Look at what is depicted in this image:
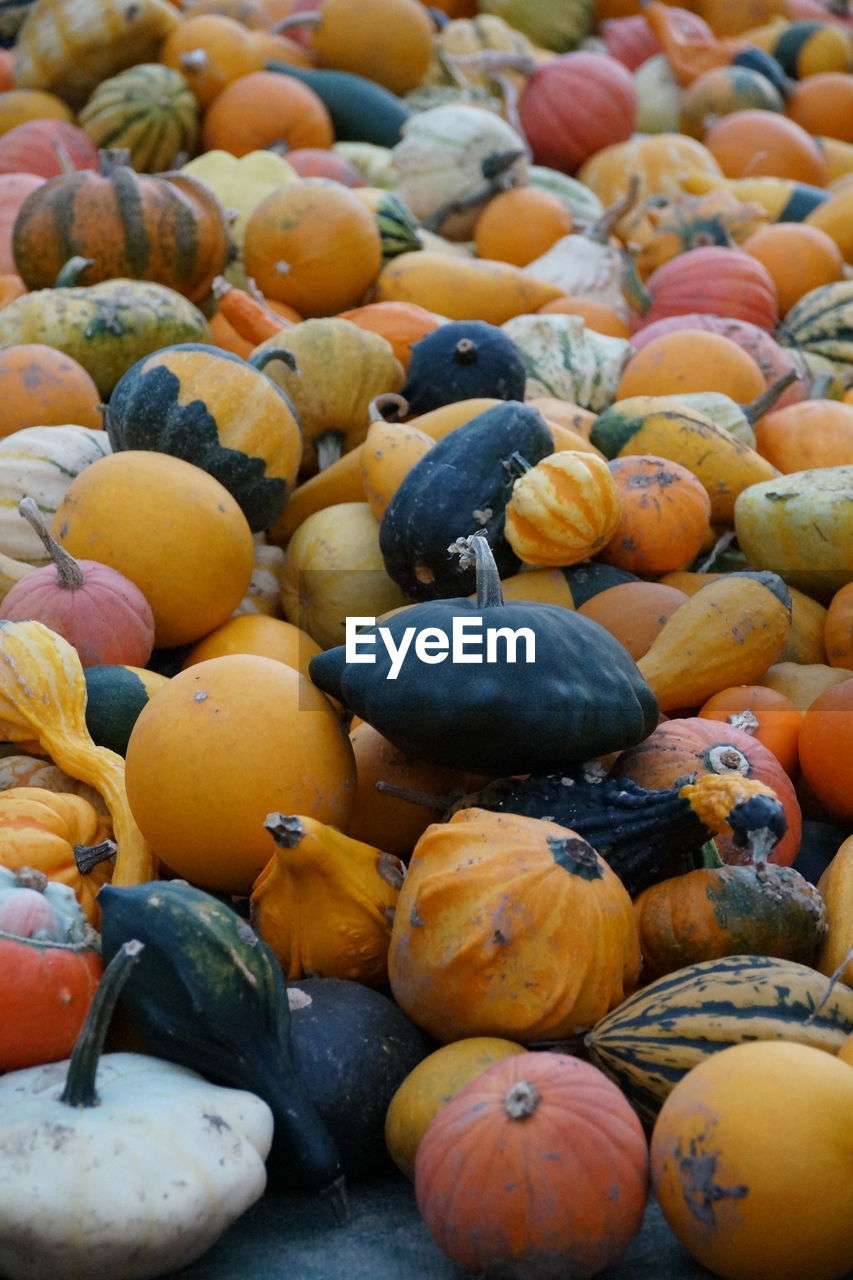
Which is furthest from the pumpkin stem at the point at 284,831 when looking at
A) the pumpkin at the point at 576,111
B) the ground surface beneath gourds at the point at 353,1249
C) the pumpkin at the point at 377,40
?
the pumpkin at the point at 377,40

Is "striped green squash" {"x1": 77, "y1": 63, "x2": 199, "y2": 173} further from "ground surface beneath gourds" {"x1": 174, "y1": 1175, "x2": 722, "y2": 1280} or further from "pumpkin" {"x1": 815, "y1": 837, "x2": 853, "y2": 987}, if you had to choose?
"ground surface beneath gourds" {"x1": 174, "y1": 1175, "x2": 722, "y2": 1280}

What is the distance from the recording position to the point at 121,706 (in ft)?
9.28

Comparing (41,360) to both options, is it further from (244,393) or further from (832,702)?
(832,702)

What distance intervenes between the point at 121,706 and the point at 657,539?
50.0 inches

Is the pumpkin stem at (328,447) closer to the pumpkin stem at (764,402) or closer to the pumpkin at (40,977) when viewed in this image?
the pumpkin stem at (764,402)

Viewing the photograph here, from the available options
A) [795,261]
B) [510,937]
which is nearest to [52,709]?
[510,937]

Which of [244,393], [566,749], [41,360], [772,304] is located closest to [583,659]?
[566,749]

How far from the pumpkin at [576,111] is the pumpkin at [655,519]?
3.85 metres

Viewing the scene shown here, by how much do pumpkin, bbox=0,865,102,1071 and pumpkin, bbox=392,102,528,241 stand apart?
416cm

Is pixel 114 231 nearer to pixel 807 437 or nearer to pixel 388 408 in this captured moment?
pixel 388 408

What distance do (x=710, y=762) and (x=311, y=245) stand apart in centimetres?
273

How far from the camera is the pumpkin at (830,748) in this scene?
8.91 ft

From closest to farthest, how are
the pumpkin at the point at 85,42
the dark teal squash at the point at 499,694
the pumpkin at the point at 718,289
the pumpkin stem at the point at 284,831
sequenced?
the pumpkin stem at the point at 284,831 < the dark teal squash at the point at 499,694 < the pumpkin at the point at 718,289 < the pumpkin at the point at 85,42

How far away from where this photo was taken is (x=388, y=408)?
12.7 ft
